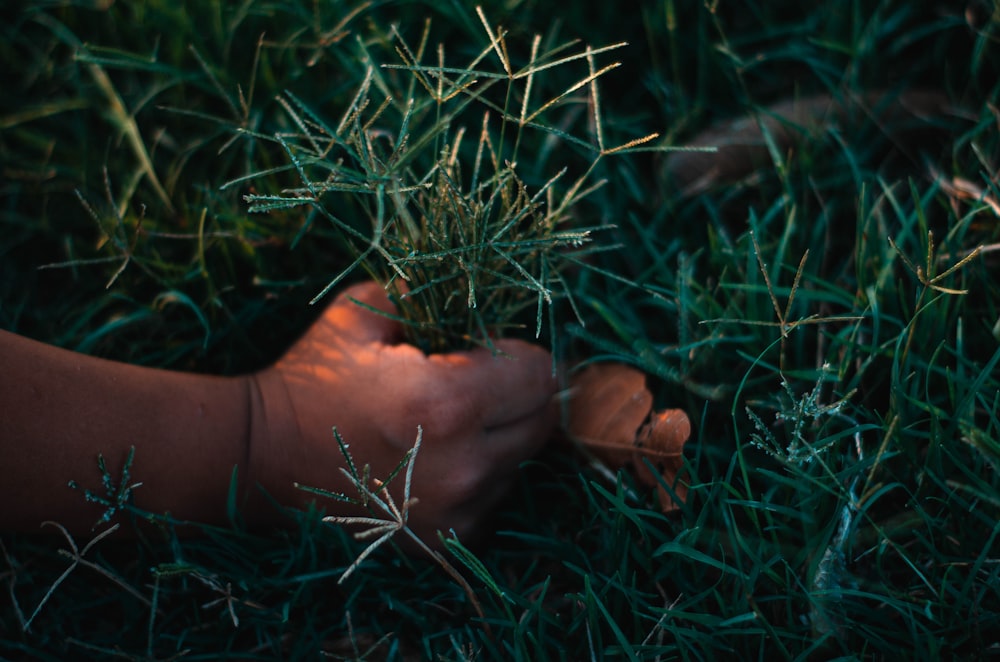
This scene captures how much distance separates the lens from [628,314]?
4.22 feet

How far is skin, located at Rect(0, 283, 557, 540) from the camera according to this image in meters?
0.98

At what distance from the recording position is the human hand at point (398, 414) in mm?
1056

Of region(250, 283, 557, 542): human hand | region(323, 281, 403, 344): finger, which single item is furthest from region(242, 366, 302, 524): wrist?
region(323, 281, 403, 344): finger

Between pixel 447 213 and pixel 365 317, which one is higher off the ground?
pixel 447 213

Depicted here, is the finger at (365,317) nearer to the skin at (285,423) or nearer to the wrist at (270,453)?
the skin at (285,423)

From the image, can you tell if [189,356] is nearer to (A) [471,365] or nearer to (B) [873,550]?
(A) [471,365]

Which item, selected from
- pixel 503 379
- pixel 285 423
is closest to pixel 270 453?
pixel 285 423

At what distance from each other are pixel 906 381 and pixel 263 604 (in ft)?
2.90

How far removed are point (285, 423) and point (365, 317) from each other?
180 millimetres

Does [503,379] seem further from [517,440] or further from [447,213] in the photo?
[447,213]

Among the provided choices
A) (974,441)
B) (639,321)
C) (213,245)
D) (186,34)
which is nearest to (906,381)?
(974,441)

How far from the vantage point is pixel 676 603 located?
101 cm

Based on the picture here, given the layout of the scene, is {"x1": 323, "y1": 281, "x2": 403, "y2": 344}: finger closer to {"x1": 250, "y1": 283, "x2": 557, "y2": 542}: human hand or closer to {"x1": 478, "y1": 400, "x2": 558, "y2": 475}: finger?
{"x1": 250, "y1": 283, "x2": 557, "y2": 542}: human hand

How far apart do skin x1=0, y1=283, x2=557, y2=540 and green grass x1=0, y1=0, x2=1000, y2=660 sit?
68 millimetres
